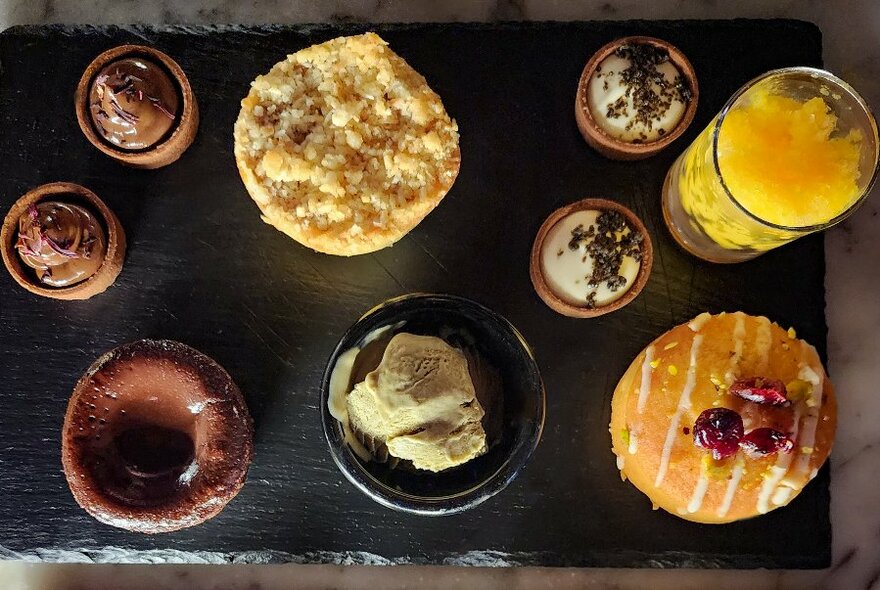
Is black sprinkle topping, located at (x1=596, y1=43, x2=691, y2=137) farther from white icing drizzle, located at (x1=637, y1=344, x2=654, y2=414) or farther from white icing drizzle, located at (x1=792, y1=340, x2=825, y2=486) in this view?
white icing drizzle, located at (x1=792, y1=340, x2=825, y2=486)

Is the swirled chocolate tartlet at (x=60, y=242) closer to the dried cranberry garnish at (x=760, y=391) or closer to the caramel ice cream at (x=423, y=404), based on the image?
the caramel ice cream at (x=423, y=404)

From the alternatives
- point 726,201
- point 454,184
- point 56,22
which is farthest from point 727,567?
point 56,22

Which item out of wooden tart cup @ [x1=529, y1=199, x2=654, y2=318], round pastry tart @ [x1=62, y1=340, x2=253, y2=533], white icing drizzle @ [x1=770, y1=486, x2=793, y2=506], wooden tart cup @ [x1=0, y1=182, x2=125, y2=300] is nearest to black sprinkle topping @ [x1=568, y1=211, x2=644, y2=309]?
wooden tart cup @ [x1=529, y1=199, x2=654, y2=318]

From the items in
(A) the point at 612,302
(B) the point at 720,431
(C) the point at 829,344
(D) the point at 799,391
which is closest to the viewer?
(B) the point at 720,431

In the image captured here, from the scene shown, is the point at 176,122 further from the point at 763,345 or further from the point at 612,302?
the point at 763,345

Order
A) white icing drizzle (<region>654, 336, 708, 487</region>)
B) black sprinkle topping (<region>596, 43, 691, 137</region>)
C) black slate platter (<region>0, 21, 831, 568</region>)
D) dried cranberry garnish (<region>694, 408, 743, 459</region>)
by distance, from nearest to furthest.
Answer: dried cranberry garnish (<region>694, 408, 743, 459</region>), white icing drizzle (<region>654, 336, 708, 487</region>), black sprinkle topping (<region>596, 43, 691, 137</region>), black slate platter (<region>0, 21, 831, 568</region>)

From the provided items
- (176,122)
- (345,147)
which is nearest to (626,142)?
(345,147)

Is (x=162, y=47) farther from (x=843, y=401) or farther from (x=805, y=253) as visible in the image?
(x=843, y=401)
